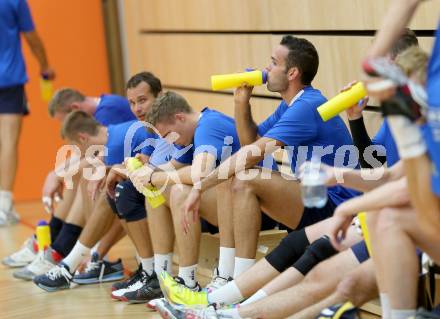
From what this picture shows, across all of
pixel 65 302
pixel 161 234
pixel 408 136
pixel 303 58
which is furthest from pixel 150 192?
pixel 408 136

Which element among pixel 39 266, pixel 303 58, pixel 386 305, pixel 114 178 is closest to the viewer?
pixel 386 305

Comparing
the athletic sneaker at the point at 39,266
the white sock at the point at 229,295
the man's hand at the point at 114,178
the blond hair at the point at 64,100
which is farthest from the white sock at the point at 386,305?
the blond hair at the point at 64,100

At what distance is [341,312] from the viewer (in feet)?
9.94

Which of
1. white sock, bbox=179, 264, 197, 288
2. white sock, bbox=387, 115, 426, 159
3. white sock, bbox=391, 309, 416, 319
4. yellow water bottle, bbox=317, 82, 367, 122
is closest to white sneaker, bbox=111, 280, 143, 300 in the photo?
white sock, bbox=179, 264, 197, 288

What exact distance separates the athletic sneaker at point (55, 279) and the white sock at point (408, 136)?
2519mm

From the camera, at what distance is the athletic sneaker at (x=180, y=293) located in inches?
147

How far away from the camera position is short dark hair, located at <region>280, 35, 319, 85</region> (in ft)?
12.9

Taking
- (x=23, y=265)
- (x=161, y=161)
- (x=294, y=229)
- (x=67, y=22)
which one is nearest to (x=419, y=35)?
(x=294, y=229)

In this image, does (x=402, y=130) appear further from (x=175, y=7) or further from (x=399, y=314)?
(x=175, y=7)

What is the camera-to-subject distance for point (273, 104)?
5.15 metres

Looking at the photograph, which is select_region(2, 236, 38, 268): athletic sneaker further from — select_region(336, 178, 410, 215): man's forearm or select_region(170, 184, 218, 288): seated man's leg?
select_region(336, 178, 410, 215): man's forearm

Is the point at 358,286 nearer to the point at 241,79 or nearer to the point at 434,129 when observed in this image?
the point at 434,129

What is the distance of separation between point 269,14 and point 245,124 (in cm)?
126

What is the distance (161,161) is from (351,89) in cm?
126
